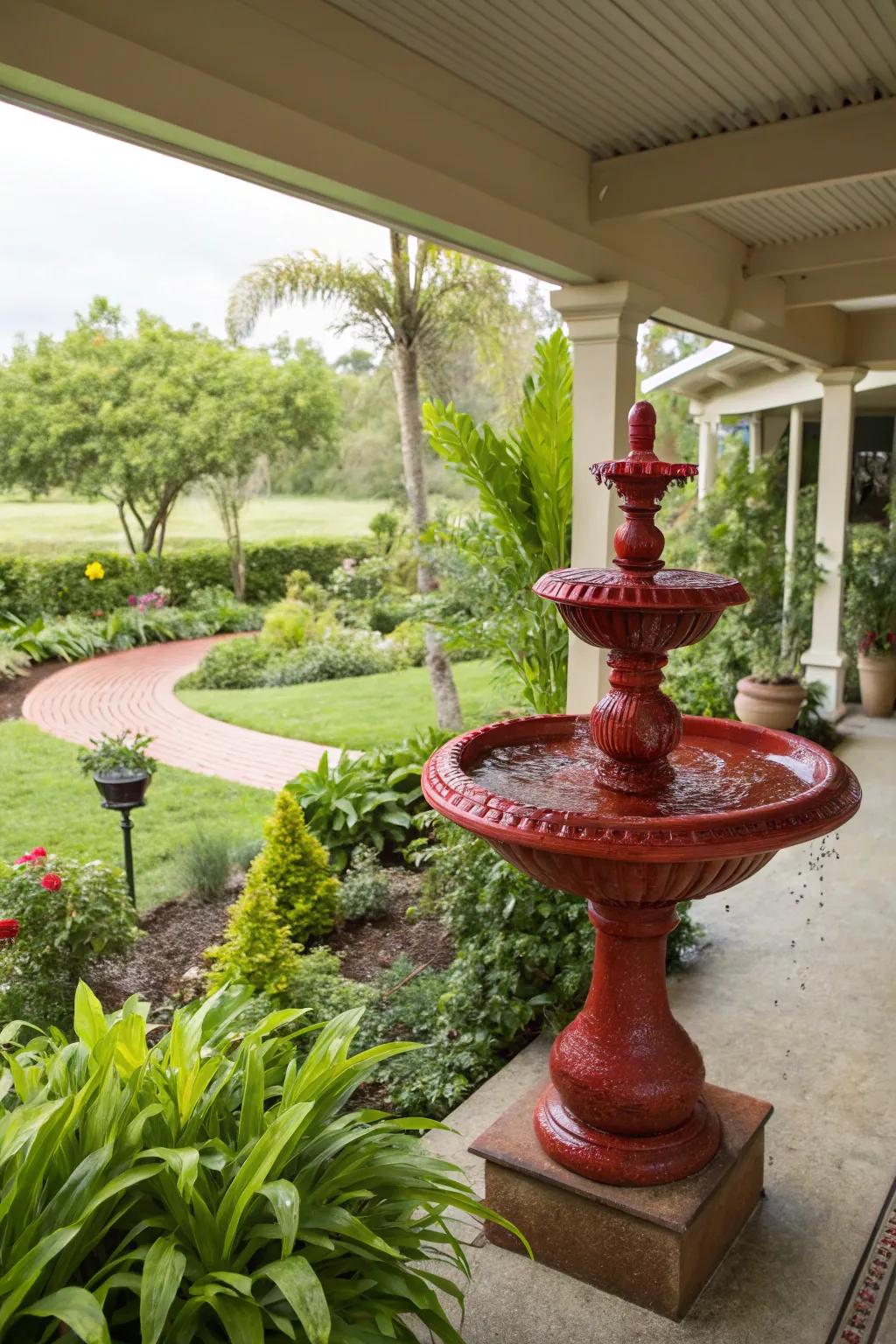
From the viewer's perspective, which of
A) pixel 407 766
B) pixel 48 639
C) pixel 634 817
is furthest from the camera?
pixel 48 639

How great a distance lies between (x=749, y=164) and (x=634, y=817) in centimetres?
251

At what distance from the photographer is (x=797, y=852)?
570cm

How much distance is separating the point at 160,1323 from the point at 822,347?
24.5 feet


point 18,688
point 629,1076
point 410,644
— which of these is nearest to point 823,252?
point 629,1076

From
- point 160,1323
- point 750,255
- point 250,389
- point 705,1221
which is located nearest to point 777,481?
point 750,255

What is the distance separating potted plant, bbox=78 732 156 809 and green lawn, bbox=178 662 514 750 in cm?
420

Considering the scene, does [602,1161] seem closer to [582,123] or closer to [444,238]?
[444,238]

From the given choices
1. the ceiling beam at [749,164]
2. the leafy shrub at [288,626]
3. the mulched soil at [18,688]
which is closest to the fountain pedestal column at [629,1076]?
the ceiling beam at [749,164]

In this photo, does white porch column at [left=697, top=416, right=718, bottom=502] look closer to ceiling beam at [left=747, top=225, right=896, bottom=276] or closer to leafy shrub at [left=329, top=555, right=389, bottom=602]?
leafy shrub at [left=329, top=555, right=389, bottom=602]

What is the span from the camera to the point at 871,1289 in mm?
2467

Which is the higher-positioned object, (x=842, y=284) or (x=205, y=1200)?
(x=842, y=284)

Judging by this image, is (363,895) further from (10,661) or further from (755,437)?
(755,437)

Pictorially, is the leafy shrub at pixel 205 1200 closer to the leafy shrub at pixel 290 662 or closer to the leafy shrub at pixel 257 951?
the leafy shrub at pixel 257 951

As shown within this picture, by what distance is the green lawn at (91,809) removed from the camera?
6.36m
